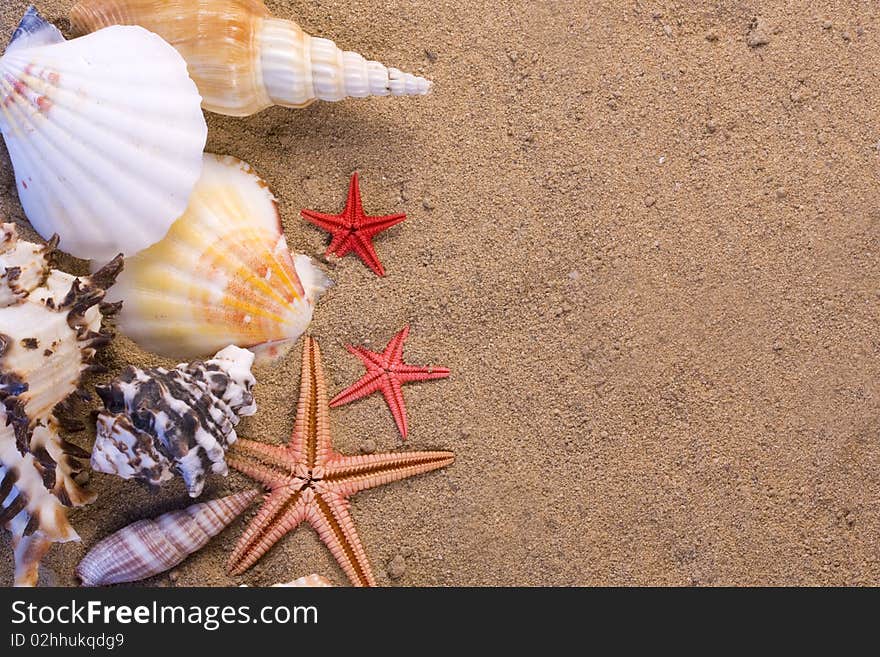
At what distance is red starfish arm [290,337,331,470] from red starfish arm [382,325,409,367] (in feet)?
0.48

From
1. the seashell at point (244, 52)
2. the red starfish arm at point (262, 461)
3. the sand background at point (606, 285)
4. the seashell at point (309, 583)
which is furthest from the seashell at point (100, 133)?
the seashell at point (309, 583)

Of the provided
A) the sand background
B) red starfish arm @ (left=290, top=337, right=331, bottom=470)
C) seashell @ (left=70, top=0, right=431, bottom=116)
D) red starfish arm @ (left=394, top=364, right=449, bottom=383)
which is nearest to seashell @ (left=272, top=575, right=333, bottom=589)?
the sand background

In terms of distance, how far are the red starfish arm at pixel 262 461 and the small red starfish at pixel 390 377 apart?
0.51ft

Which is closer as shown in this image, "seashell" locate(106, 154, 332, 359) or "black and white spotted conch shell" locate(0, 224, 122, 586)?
"black and white spotted conch shell" locate(0, 224, 122, 586)

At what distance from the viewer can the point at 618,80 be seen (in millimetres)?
1826

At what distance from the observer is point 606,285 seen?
71.1 inches

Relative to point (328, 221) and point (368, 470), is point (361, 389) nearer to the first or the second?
point (368, 470)

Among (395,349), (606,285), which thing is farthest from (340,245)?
(606,285)

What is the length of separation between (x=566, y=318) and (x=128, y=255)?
936 millimetres

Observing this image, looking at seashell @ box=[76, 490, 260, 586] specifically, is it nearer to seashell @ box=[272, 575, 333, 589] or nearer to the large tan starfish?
the large tan starfish

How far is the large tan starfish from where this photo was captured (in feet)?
5.54

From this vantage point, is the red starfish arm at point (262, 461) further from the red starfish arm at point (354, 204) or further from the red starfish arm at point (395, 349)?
the red starfish arm at point (354, 204)

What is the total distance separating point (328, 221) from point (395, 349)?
311mm

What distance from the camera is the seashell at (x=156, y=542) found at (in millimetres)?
1700
